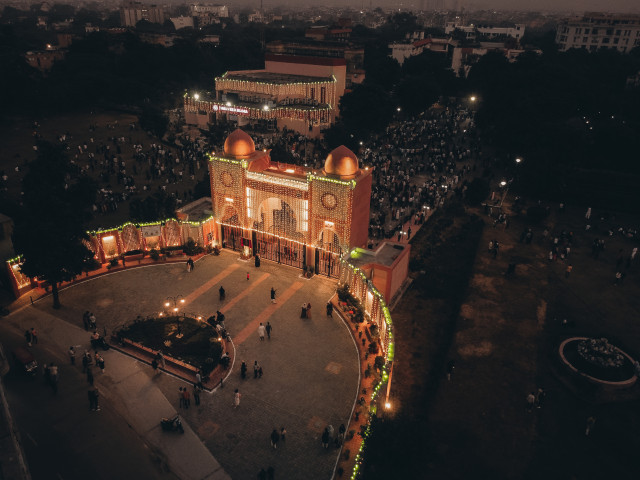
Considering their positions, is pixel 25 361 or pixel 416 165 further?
pixel 416 165

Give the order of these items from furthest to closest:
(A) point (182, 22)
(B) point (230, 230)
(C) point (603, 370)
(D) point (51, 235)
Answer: (A) point (182, 22), (B) point (230, 230), (D) point (51, 235), (C) point (603, 370)

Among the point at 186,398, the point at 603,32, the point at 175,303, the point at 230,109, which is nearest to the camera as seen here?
the point at 186,398

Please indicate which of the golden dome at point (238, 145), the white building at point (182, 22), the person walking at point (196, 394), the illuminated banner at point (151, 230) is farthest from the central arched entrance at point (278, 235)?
the white building at point (182, 22)

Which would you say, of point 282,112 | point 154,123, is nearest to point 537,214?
point 282,112

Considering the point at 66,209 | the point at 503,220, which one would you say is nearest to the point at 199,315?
the point at 66,209

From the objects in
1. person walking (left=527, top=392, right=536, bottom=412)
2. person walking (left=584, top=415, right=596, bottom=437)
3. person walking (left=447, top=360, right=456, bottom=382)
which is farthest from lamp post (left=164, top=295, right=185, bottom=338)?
person walking (left=584, top=415, right=596, bottom=437)

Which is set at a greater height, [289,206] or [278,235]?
[289,206]

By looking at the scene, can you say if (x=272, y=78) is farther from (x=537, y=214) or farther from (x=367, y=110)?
(x=537, y=214)
